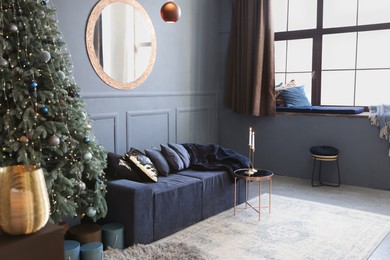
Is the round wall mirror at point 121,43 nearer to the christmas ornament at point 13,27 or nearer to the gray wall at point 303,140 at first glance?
the christmas ornament at point 13,27

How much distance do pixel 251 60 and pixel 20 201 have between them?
15.5 ft

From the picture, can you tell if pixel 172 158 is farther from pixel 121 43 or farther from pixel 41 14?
pixel 41 14

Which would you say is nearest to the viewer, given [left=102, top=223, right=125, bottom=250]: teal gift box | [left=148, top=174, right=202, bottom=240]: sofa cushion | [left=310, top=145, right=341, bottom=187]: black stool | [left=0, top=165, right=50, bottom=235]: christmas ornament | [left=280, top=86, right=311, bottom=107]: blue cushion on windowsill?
[left=0, top=165, right=50, bottom=235]: christmas ornament

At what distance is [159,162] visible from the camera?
3.94 m

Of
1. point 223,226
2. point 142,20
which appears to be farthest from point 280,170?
point 142,20

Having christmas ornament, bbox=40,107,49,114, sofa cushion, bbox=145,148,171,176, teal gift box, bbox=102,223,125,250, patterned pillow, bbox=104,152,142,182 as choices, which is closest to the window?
sofa cushion, bbox=145,148,171,176

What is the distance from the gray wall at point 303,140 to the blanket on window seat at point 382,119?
3.2 inches

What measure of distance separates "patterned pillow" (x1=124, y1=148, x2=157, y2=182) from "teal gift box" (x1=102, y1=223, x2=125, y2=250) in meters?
0.56

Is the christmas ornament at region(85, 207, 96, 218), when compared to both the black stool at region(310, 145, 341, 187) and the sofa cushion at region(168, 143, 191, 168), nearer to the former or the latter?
the sofa cushion at region(168, 143, 191, 168)

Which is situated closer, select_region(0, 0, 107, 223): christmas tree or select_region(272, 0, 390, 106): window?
select_region(0, 0, 107, 223): christmas tree

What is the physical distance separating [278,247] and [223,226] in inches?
24.4

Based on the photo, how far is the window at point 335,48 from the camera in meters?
5.13

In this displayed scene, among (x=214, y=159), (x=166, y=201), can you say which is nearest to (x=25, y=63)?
(x=166, y=201)

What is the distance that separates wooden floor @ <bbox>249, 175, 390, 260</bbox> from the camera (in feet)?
14.1
